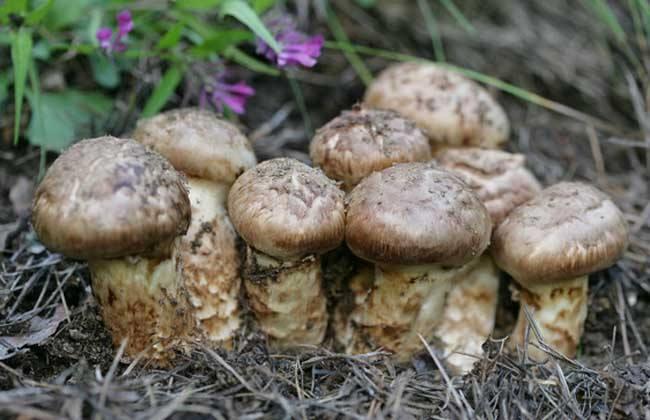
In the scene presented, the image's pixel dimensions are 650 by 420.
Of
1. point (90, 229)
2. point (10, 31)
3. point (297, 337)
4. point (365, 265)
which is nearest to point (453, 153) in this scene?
point (365, 265)

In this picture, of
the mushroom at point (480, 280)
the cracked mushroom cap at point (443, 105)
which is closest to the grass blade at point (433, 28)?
the cracked mushroom cap at point (443, 105)

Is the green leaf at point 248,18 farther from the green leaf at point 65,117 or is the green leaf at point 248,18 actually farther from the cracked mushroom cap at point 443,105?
the green leaf at point 65,117

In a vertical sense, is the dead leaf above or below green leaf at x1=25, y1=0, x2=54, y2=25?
below

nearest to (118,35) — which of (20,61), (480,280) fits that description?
(20,61)

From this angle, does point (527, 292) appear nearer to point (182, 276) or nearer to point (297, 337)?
point (297, 337)

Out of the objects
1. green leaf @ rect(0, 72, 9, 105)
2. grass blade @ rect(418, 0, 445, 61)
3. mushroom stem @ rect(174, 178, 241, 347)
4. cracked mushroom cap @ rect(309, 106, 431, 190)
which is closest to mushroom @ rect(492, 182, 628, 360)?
cracked mushroom cap @ rect(309, 106, 431, 190)

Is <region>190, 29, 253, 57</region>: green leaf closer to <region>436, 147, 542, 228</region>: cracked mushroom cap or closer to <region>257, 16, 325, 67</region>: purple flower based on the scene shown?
<region>257, 16, 325, 67</region>: purple flower
